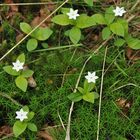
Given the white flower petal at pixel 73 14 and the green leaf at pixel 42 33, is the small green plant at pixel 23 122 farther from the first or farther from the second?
the white flower petal at pixel 73 14

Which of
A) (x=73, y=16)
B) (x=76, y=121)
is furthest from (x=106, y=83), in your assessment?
(x=73, y=16)

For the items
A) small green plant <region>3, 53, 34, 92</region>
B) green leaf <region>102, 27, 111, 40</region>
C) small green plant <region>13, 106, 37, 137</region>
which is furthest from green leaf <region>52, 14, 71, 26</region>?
small green plant <region>13, 106, 37, 137</region>

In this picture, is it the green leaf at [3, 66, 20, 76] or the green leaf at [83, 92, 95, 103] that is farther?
the green leaf at [3, 66, 20, 76]

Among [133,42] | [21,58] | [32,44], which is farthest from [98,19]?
[21,58]

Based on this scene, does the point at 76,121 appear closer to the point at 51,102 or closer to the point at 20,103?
the point at 51,102

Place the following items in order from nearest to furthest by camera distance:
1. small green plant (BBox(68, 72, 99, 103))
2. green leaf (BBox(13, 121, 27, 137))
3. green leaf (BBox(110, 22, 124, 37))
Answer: green leaf (BBox(13, 121, 27, 137)), small green plant (BBox(68, 72, 99, 103)), green leaf (BBox(110, 22, 124, 37))

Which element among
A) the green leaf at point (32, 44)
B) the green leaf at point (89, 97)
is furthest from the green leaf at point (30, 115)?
the green leaf at point (32, 44)

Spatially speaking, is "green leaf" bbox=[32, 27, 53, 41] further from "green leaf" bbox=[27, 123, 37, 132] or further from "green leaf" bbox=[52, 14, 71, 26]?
"green leaf" bbox=[27, 123, 37, 132]
